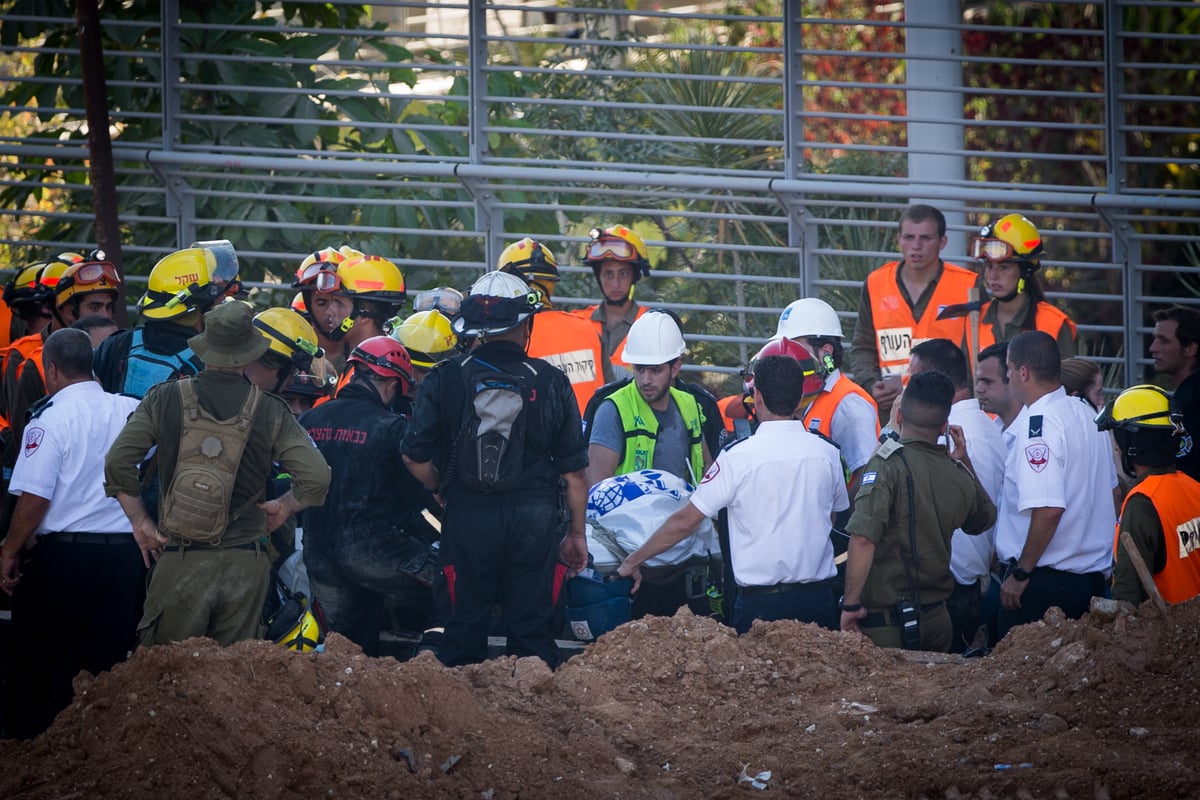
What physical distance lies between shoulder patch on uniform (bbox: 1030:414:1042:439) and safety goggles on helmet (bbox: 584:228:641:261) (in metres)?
3.10

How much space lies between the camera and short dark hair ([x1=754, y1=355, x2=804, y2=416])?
6.69 metres

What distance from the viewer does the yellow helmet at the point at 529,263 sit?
359 inches

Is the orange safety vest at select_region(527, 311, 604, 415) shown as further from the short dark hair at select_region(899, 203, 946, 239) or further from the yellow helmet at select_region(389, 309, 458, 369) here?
the short dark hair at select_region(899, 203, 946, 239)

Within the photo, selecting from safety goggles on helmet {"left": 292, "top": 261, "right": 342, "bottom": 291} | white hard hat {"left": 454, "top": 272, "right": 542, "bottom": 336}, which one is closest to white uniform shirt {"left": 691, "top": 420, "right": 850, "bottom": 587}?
white hard hat {"left": 454, "top": 272, "right": 542, "bottom": 336}

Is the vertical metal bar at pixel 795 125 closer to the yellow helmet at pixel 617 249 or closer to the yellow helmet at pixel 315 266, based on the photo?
the yellow helmet at pixel 617 249

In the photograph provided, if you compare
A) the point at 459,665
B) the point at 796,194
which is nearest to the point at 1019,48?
the point at 796,194

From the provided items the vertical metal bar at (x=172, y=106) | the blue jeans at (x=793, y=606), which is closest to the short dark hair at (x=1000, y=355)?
the blue jeans at (x=793, y=606)

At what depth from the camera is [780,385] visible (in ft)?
21.9

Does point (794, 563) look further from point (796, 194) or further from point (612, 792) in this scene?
point (796, 194)

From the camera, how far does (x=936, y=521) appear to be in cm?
661

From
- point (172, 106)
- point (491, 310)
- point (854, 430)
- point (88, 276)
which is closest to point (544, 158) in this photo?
point (172, 106)

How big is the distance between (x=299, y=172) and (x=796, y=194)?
4.34 meters

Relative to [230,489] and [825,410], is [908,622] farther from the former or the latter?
[230,489]

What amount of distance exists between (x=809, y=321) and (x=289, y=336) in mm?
2886
